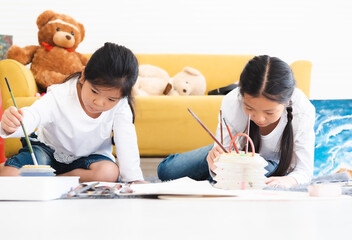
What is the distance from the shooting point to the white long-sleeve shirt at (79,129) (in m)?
1.31

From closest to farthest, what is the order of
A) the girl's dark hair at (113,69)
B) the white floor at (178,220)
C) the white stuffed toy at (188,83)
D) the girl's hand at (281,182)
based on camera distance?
the white floor at (178,220), the girl's hand at (281,182), the girl's dark hair at (113,69), the white stuffed toy at (188,83)

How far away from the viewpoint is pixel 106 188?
0.56 meters

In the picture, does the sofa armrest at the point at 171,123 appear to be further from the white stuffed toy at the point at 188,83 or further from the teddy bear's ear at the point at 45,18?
the teddy bear's ear at the point at 45,18

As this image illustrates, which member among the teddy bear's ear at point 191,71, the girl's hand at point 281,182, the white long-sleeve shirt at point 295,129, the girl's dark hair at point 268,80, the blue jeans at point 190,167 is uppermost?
the girl's dark hair at point 268,80

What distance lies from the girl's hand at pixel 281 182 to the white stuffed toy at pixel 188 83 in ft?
3.85

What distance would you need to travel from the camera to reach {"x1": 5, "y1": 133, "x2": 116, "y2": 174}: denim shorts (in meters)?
1.30

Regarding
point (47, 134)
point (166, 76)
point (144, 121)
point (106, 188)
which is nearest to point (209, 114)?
point (144, 121)

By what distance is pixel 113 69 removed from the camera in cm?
119

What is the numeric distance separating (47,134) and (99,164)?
0.68 ft

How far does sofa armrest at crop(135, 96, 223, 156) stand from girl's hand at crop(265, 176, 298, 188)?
81cm

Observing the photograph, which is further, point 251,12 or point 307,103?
point 251,12

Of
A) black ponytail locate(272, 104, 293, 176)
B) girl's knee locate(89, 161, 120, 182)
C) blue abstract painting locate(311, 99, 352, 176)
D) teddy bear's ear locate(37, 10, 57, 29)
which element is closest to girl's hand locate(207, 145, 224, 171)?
black ponytail locate(272, 104, 293, 176)

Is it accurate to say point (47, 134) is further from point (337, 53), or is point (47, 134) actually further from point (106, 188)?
point (337, 53)

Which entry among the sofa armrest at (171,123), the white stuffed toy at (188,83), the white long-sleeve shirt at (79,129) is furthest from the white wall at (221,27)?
the white long-sleeve shirt at (79,129)
